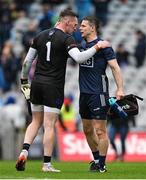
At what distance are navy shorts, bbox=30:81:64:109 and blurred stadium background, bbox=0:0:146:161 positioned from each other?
934 centimetres

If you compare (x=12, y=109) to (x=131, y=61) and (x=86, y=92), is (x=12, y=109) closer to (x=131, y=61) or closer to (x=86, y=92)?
(x=131, y=61)

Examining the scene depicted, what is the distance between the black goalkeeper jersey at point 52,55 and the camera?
14474 mm

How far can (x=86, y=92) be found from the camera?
14875mm

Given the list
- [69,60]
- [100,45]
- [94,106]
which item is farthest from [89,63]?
[69,60]

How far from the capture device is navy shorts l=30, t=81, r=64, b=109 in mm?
14469

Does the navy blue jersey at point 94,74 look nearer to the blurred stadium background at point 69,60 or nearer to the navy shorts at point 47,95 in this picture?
the navy shorts at point 47,95

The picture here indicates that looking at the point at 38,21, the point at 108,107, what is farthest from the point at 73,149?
the point at 108,107

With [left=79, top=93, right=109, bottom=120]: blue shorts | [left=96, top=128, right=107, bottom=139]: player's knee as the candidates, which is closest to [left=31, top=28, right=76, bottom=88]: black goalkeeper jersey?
[left=79, top=93, right=109, bottom=120]: blue shorts

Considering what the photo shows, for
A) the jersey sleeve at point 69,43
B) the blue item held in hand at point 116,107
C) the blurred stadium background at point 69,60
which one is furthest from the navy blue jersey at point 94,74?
the blurred stadium background at point 69,60

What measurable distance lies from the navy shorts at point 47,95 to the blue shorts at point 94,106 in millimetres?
491

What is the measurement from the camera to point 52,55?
14531mm

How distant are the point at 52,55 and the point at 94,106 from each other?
3.28 ft

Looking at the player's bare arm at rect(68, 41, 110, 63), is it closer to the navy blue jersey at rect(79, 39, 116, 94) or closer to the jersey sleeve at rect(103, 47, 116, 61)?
the jersey sleeve at rect(103, 47, 116, 61)

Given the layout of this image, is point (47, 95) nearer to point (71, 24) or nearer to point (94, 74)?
point (94, 74)
